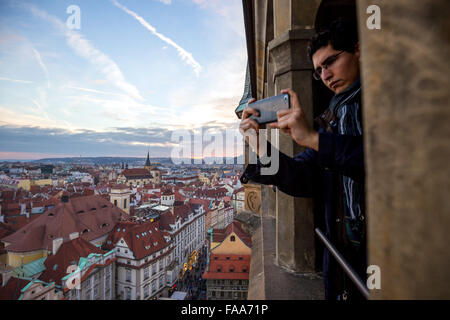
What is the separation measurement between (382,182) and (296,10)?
1.67 m

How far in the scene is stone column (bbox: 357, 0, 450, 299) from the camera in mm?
277

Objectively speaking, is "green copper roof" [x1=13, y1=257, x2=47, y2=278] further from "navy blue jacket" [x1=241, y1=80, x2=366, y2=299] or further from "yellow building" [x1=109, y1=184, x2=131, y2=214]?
"yellow building" [x1=109, y1=184, x2=131, y2=214]

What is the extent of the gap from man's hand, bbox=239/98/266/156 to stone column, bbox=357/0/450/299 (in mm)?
585

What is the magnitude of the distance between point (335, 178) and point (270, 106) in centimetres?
50

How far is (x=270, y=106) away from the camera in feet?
2.84

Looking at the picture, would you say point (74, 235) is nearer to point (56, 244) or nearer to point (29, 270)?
point (56, 244)

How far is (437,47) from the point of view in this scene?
0.28 meters

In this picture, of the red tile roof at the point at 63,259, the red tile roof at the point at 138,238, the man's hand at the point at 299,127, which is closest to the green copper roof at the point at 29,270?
the red tile roof at the point at 63,259

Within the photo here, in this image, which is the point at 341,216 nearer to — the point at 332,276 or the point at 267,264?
the point at 332,276

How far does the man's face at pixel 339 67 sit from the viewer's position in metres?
0.91

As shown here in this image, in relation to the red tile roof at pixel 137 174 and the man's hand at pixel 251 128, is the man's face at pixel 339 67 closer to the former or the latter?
the man's hand at pixel 251 128

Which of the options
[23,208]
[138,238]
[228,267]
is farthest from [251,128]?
[23,208]
